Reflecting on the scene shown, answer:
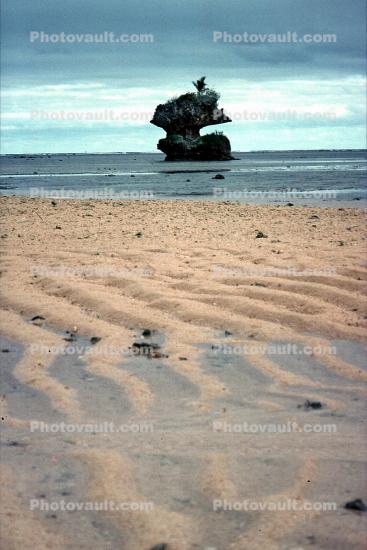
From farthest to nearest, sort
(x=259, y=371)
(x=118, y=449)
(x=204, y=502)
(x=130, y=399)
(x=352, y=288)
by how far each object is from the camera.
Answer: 1. (x=352, y=288)
2. (x=259, y=371)
3. (x=130, y=399)
4. (x=118, y=449)
5. (x=204, y=502)

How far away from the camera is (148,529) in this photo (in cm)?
316

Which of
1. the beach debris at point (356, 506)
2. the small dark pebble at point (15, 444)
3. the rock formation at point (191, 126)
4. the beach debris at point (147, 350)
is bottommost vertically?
the beach debris at point (356, 506)

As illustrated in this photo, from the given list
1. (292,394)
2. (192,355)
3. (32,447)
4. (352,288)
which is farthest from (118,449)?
(352,288)

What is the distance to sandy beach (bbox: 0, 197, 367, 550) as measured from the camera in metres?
3.24

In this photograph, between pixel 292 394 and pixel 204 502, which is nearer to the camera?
pixel 204 502

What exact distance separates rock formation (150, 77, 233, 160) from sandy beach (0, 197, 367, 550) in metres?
81.8

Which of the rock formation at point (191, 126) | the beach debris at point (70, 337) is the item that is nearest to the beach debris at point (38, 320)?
the beach debris at point (70, 337)

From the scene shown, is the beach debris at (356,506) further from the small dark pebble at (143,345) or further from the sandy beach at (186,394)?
the small dark pebble at (143,345)

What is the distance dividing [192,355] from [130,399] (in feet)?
3.32

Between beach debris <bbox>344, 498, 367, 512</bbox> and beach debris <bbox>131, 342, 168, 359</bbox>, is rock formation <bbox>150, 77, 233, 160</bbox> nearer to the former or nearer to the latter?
beach debris <bbox>131, 342, 168, 359</bbox>

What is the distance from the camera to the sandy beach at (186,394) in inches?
128

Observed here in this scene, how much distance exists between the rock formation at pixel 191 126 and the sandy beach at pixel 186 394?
81.8 m

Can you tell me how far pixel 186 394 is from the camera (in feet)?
15.8

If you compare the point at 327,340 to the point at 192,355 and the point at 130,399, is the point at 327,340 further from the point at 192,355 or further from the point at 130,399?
the point at 130,399
